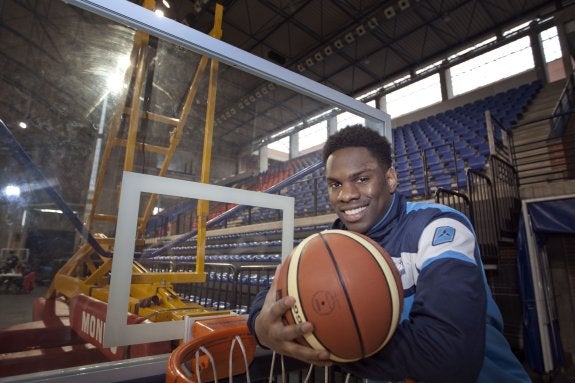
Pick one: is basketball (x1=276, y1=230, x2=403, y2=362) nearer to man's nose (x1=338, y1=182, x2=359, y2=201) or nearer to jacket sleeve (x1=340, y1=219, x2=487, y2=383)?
jacket sleeve (x1=340, y1=219, x2=487, y2=383)

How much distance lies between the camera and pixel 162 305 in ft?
7.18

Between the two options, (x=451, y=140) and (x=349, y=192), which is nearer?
(x=349, y=192)

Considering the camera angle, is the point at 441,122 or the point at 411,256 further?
the point at 441,122

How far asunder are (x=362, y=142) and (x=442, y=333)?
34.1 inches


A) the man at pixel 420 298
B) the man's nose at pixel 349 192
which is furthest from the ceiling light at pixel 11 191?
the man's nose at pixel 349 192

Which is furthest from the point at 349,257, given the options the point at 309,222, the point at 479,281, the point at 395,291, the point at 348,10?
the point at 348,10

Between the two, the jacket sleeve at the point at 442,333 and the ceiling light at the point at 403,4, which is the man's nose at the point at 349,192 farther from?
the ceiling light at the point at 403,4

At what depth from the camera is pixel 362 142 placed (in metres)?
1.44

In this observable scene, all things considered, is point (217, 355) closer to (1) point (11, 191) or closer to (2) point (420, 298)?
(2) point (420, 298)

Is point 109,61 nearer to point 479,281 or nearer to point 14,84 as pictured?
point 14,84

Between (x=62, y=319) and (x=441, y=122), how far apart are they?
1143cm

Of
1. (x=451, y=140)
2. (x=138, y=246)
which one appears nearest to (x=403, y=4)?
(x=451, y=140)

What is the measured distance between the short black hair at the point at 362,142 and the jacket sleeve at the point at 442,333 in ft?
2.03

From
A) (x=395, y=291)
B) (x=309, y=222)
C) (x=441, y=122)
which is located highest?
(x=441, y=122)
